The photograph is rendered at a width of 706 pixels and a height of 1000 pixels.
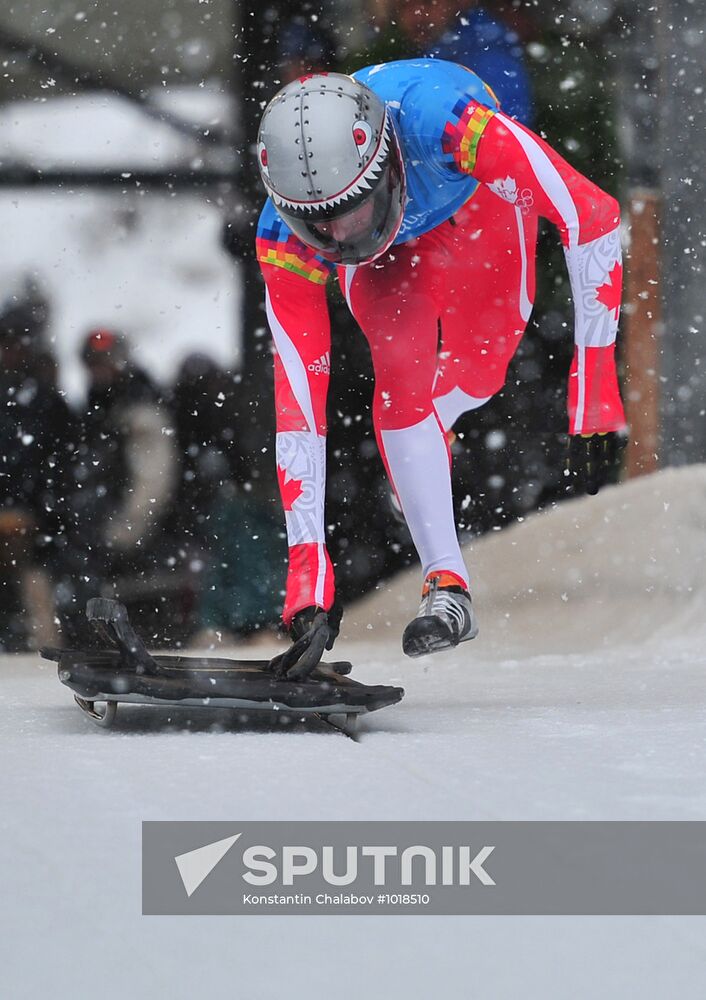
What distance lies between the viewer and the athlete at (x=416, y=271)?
6.89 feet

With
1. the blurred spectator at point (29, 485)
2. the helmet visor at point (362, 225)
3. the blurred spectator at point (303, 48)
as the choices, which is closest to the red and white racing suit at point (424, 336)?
the helmet visor at point (362, 225)

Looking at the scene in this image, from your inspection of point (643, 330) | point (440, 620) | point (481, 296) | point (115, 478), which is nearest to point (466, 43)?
point (643, 330)

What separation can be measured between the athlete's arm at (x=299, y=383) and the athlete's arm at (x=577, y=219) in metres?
0.47

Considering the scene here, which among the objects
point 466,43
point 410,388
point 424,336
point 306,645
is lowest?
point 306,645

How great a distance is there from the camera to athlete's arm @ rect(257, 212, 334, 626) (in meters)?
2.43

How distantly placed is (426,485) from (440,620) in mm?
396

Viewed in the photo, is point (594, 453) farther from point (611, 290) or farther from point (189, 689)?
point (189, 689)

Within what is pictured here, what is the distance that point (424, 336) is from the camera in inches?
93.4

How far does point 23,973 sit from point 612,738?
1.16 m

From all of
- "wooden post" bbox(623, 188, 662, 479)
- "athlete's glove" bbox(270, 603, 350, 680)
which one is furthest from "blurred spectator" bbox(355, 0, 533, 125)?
"athlete's glove" bbox(270, 603, 350, 680)

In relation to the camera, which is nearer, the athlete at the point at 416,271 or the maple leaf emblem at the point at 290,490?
the athlete at the point at 416,271

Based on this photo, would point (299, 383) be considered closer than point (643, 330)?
Yes

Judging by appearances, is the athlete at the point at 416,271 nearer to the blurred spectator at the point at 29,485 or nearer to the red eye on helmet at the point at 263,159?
the red eye on helmet at the point at 263,159

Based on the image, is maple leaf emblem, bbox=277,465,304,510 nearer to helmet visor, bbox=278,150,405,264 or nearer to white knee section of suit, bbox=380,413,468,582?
white knee section of suit, bbox=380,413,468,582
